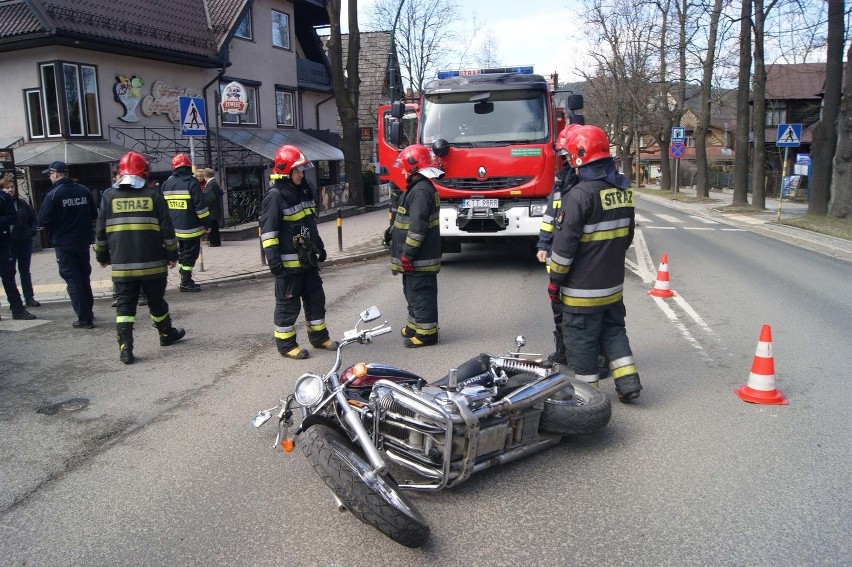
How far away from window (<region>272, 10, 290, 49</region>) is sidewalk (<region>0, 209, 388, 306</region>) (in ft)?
35.8

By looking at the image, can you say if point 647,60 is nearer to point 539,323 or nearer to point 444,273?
point 444,273

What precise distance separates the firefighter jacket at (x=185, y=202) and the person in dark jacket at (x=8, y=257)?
215 cm

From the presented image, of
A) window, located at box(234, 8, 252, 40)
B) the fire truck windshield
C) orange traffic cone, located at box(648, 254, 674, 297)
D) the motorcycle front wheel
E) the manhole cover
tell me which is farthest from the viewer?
window, located at box(234, 8, 252, 40)

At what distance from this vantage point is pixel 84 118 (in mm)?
17141

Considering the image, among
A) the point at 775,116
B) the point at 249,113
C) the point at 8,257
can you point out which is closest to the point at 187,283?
the point at 8,257

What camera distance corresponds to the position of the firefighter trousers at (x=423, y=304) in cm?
695

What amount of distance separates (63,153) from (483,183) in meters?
10.7

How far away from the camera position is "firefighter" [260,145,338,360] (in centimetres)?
660

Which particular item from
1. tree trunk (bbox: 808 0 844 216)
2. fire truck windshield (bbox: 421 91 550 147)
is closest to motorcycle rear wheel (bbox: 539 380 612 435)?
fire truck windshield (bbox: 421 91 550 147)

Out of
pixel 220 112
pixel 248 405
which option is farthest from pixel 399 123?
pixel 220 112

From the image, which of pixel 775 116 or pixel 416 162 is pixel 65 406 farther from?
pixel 775 116

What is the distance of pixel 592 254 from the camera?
514 centimetres

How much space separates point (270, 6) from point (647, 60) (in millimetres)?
27360

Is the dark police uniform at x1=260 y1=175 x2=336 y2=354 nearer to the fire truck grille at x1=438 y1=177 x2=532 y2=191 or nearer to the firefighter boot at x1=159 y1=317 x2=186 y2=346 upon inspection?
the firefighter boot at x1=159 y1=317 x2=186 y2=346
